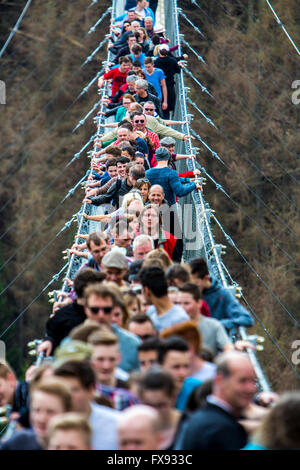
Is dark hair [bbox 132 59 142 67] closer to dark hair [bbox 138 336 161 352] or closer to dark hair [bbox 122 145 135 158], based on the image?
dark hair [bbox 122 145 135 158]

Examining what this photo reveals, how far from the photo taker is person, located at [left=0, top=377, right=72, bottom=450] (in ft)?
12.2

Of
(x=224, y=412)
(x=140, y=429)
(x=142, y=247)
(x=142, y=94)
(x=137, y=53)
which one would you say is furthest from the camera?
(x=137, y=53)

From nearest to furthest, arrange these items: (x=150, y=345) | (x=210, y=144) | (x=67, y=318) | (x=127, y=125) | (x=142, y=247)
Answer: (x=150, y=345)
(x=67, y=318)
(x=142, y=247)
(x=127, y=125)
(x=210, y=144)

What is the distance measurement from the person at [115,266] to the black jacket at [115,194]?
2.19m

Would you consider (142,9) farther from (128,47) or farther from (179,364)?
(179,364)

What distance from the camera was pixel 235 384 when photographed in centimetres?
370

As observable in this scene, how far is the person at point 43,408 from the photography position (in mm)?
3715

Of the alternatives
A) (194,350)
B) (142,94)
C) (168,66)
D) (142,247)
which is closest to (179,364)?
(194,350)

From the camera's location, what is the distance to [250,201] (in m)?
36.1

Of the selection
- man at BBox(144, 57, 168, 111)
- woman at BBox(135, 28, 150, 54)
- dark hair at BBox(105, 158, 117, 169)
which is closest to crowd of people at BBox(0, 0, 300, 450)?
dark hair at BBox(105, 158, 117, 169)

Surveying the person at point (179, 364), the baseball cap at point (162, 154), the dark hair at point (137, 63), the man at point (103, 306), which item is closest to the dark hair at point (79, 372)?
the person at point (179, 364)

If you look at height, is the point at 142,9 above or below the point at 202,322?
above

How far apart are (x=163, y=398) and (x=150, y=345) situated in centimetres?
58

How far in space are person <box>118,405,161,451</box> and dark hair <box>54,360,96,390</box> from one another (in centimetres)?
36
